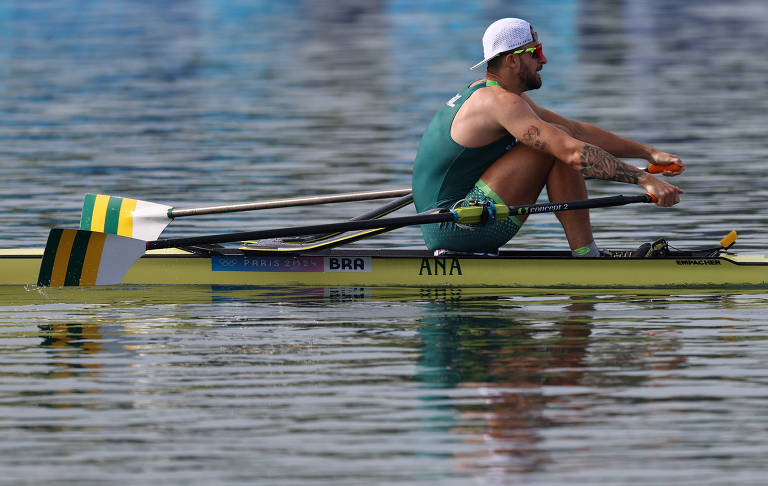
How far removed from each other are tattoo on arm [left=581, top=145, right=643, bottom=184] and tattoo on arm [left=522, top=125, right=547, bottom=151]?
0.93 feet

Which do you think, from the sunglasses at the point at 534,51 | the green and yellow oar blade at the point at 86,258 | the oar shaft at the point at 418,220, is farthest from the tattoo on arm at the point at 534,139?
the green and yellow oar blade at the point at 86,258

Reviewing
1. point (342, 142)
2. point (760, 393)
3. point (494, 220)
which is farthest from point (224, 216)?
point (760, 393)

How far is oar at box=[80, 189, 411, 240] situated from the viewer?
40.0 ft

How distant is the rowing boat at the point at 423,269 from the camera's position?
11.3 meters

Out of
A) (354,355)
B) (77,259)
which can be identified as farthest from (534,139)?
(77,259)

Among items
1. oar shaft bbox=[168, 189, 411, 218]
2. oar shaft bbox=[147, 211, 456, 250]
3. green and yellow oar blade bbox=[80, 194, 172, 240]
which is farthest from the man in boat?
green and yellow oar blade bbox=[80, 194, 172, 240]

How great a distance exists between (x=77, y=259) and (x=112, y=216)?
984 mm

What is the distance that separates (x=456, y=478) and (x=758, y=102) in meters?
22.5

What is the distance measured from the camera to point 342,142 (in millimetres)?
22641

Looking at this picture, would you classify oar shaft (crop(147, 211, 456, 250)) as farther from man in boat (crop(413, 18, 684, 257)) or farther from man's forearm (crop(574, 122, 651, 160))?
man's forearm (crop(574, 122, 651, 160))

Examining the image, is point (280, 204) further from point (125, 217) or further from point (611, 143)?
point (611, 143)

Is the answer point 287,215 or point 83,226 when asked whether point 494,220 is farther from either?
point 287,215

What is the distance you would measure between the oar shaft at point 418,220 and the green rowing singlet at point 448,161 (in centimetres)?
24

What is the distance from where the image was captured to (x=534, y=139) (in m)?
10.6
